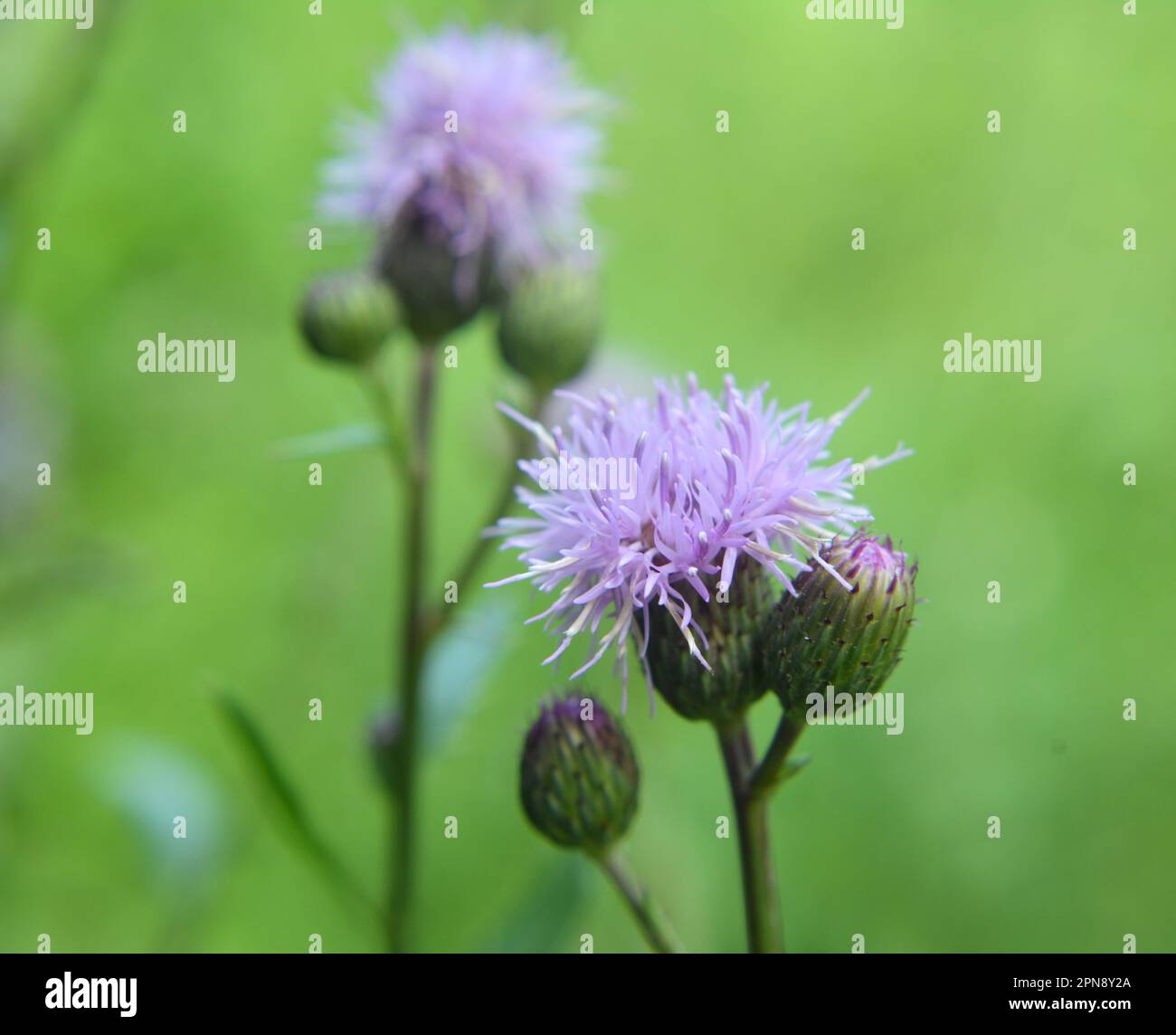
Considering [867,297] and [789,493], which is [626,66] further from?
[789,493]

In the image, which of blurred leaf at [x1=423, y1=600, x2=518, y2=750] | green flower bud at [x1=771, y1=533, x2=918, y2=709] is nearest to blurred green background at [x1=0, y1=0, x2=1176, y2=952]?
blurred leaf at [x1=423, y1=600, x2=518, y2=750]

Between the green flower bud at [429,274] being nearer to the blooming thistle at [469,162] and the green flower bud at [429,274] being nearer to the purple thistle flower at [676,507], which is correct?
the blooming thistle at [469,162]

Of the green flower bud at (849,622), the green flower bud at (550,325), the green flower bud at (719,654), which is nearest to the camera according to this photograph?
the green flower bud at (849,622)

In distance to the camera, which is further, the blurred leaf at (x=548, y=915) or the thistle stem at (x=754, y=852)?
the blurred leaf at (x=548, y=915)

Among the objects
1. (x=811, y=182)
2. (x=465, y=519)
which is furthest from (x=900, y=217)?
(x=465, y=519)

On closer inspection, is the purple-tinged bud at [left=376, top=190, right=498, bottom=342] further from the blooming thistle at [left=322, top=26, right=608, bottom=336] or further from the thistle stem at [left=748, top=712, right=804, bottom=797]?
the thistle stem at [left=748, top=712, right=804, bottom=797]

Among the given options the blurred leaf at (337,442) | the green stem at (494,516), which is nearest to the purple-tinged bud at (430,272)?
the green stem at (494,516)

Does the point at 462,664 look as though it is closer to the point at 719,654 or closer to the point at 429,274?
the point at 429,274
